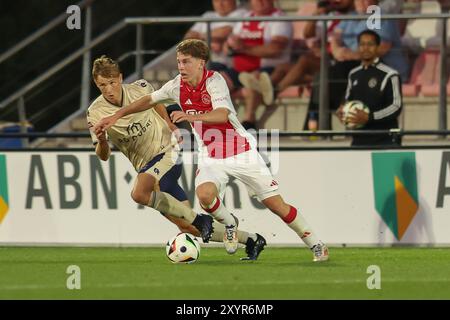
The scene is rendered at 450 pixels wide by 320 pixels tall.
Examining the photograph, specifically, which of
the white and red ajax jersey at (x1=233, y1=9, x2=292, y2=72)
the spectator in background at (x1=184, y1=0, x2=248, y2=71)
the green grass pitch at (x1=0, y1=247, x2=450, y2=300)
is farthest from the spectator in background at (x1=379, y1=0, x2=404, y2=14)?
the green grass pitch at (x1=0, y1=247, x2=450, y2=300)

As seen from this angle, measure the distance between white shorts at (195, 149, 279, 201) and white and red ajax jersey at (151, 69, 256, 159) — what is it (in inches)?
2.3

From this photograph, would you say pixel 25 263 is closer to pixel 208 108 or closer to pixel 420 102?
pixel 208 108

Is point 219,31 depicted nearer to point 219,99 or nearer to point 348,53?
point 348,53

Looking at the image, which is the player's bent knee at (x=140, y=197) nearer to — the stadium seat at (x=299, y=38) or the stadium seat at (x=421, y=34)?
the stadium seat at (x=299, y=38)

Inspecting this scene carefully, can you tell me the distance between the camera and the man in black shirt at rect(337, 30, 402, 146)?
14.7 metres

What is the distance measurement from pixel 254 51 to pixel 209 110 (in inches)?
207

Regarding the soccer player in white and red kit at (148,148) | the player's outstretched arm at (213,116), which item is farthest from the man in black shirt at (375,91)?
the player's outstretched arm at (213,116)

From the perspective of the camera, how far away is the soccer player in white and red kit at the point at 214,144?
11.5 m

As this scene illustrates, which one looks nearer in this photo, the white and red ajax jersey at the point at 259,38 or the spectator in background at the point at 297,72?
the spectator in background at the point at 297,72

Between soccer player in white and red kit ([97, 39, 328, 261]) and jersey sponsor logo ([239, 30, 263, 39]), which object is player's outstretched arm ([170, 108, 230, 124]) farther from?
jersey sponsor logo ([239, 30, 263, 39])

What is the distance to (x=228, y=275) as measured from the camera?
10914 millimetres

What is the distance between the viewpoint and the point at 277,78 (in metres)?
16.5

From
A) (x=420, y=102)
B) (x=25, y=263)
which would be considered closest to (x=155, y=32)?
(x=420, y=102)

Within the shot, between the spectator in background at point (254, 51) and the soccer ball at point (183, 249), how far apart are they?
4.76 m
